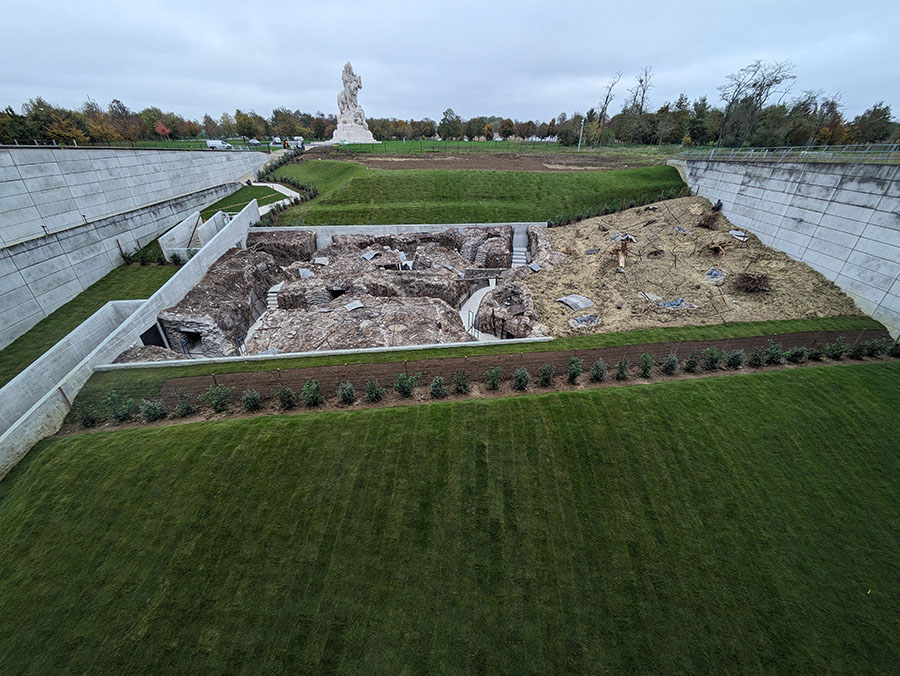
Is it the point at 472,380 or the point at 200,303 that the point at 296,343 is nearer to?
the point at 200,303

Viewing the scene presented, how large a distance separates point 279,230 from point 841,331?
37.6 m

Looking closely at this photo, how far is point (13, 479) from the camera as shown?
377 inches

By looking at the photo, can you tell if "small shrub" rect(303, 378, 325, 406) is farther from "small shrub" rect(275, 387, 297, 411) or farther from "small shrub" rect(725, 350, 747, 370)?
"small shrub" rect(725, 350, 747, 370)

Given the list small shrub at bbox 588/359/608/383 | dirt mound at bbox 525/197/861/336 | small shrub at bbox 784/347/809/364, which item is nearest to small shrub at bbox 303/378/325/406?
small shrub at bbox 588/359/608/383

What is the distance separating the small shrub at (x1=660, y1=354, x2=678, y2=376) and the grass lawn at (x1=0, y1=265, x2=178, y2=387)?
82.3 ft

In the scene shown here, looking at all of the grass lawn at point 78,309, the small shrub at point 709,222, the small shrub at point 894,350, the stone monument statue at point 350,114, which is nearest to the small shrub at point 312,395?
the grass lawn at point 78,309

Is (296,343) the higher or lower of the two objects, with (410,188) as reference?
lower

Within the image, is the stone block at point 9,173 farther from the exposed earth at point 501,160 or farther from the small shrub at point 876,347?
the small shrub at point 876,347

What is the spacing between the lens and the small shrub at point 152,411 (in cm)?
1109

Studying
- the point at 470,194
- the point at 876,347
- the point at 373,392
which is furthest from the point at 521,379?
the point at 470,194

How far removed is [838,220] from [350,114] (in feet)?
225

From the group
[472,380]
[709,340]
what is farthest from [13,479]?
[709,340]

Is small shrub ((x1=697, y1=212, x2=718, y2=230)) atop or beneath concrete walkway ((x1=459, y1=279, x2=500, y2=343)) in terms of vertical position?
atop

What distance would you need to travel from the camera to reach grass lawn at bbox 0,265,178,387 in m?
14.2
